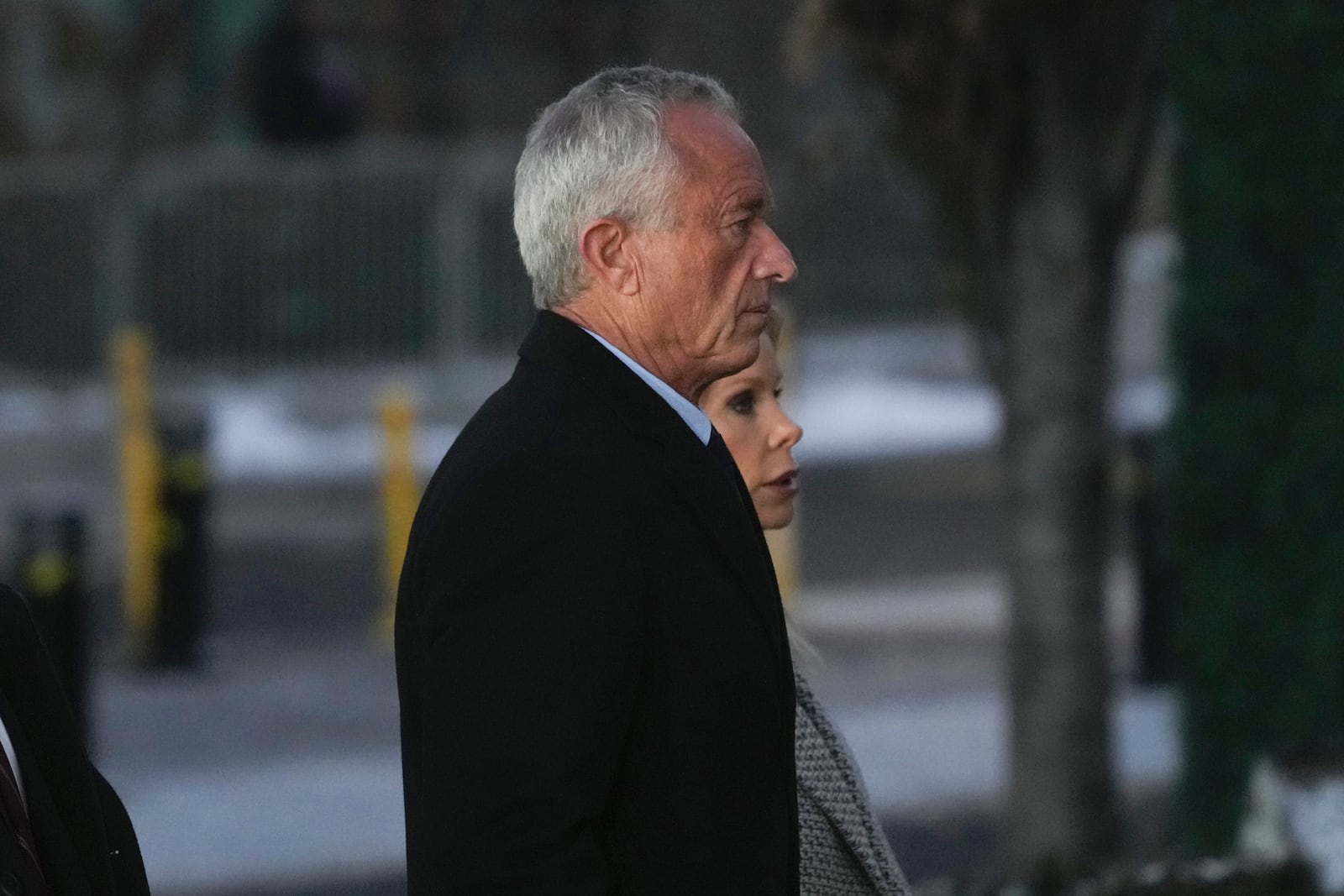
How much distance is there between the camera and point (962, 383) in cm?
1942

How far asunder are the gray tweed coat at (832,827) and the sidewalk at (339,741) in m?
4.20

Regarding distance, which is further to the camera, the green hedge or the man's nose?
the green hedge

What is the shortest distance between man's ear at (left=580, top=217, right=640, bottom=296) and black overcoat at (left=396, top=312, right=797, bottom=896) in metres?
0.06

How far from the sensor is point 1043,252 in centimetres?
541

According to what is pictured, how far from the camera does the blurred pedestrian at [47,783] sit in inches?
84.4

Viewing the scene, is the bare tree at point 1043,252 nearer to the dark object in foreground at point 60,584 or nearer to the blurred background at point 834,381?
the blurred background at point 834,381

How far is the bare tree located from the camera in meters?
5.30

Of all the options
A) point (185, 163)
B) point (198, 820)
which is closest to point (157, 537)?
point (198, 820)

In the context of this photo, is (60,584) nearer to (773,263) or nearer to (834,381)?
(773,263)

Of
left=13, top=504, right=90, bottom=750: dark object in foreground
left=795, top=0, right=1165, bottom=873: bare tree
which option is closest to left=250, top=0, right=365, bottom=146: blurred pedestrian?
left=13, top=504, right=90, bottom=750: dark object in foreground

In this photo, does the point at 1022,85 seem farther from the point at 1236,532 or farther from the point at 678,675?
the point at 678,675

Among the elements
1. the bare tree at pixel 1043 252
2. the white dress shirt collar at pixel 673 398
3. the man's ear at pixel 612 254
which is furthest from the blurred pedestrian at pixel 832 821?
the bare tree at pixel 1043 252

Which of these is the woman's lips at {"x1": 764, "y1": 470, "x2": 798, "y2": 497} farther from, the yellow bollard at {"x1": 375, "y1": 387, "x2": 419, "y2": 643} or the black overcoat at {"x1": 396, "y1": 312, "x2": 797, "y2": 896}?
the yellow bollard at {"x1": 375, "y1": 387, "x2": 419, "y2": 643}

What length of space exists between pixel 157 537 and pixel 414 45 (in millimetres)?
12312
